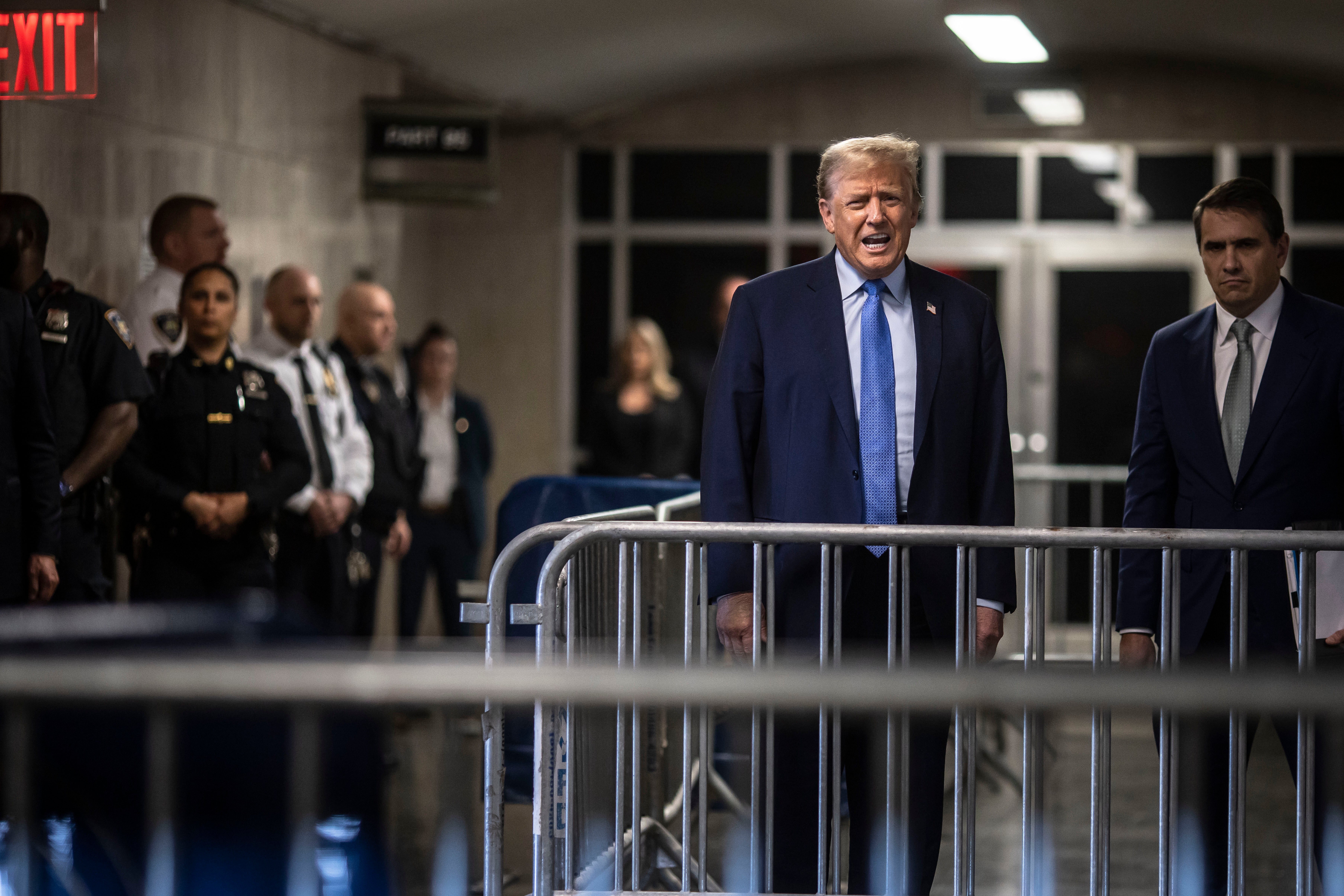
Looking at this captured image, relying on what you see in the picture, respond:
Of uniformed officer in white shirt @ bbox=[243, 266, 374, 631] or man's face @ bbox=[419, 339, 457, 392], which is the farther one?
man's face @ bbox=[419, 339, 457, 392]

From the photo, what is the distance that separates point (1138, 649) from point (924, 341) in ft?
2.93

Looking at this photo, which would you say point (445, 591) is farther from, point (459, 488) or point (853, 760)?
point (853, 760)

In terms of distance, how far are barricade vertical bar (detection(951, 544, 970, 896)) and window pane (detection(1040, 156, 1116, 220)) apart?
9.17 m

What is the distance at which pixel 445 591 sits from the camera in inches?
332

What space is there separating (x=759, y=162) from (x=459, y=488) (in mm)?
4859

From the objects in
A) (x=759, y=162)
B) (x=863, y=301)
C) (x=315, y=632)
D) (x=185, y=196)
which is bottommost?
(x=315, y=632)

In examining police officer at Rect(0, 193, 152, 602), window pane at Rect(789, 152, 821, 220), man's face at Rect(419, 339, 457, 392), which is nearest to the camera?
police officer at Rect(0, 193, 152, 602)

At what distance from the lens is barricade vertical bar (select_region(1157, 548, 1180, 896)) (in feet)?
10.7

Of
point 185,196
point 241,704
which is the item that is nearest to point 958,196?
point 185,196

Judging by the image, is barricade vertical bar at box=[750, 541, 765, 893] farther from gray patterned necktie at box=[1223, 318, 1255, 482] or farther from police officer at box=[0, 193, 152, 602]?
police officer at box=[0, 193, 152, 602]

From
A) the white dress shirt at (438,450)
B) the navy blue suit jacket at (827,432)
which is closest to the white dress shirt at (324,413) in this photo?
the white dress shirt at (438,450)

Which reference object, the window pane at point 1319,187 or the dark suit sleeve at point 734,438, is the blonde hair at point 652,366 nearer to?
the window pane at point 1319,187

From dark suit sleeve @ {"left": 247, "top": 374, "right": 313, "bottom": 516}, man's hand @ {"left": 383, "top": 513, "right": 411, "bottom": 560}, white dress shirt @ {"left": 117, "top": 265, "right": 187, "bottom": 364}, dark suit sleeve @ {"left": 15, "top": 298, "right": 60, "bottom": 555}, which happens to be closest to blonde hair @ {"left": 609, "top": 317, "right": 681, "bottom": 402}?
man's hand @ {"left": 383, "top": 513, "right": 411, "bottom": 560}

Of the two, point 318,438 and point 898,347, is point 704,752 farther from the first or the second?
point 318,438
